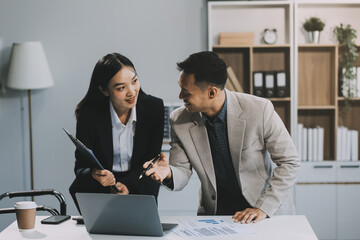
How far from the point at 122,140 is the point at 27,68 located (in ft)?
7.03

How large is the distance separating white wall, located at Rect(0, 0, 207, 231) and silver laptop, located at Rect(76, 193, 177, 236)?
2.81m

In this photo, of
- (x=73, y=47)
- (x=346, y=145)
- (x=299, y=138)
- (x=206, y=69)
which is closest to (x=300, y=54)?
(x=299, y=138)

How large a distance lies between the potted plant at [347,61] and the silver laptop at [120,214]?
2.89 metres

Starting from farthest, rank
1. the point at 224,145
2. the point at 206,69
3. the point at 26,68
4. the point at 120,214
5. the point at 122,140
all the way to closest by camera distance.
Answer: the point at 26,68, the point at 122,140, the point at 224,145, the point at 206,69, the point at 120,214

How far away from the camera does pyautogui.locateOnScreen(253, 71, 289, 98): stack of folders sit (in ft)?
15.3

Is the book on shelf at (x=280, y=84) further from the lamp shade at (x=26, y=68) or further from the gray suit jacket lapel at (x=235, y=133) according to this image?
the gray suit jacket lapel at (x=235, y=133)

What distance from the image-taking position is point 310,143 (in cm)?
466

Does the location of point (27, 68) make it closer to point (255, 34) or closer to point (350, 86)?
point (255, 34)

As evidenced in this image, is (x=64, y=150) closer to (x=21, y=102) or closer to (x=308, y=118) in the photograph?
(x=21, y=102)

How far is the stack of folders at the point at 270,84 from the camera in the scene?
4664 millimetres

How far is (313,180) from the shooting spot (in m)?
4.61

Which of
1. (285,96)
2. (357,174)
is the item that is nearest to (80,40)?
(285,96)

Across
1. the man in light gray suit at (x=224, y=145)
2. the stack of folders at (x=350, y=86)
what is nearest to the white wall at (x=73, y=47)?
the stack of folders at (x=350, y=86)

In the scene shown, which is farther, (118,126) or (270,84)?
(270,84)
